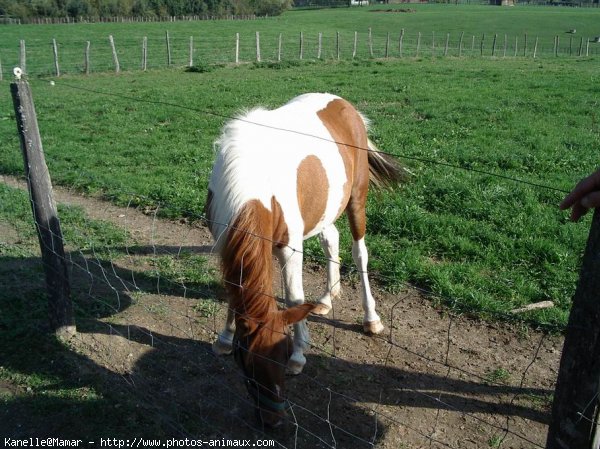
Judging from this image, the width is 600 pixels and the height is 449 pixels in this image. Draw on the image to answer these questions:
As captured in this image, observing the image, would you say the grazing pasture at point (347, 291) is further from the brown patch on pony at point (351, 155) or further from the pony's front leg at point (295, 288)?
the brown patch on pony at point (351, 155)

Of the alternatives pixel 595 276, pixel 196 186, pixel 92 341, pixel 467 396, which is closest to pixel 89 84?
pixel 196 186

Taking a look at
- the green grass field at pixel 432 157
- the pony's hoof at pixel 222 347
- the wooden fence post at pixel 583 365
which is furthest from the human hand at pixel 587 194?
the pony's hoof at pixel 222 347

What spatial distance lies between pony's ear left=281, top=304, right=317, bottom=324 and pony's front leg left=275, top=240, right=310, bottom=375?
678 mm

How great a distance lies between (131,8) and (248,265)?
2878 inches

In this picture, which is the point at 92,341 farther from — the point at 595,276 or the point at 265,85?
the point at 265,85

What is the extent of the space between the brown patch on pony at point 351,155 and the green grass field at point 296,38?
2121cm

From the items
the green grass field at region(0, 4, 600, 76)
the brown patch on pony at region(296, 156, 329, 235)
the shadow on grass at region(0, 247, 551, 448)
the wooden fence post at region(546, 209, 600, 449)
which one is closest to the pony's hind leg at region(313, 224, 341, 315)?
the shadow on grass at region(0, 247, 551, 448)

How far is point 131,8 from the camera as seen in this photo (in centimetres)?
6769

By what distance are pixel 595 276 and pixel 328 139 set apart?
9.46 ft

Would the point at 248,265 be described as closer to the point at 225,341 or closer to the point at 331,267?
the point at 225,341

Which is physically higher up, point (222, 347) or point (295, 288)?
point (295, 288)

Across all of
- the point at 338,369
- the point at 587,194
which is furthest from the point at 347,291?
the point at 587,194

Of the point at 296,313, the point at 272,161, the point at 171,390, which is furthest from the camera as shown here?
the point at 171,390

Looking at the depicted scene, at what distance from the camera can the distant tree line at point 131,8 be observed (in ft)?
205
